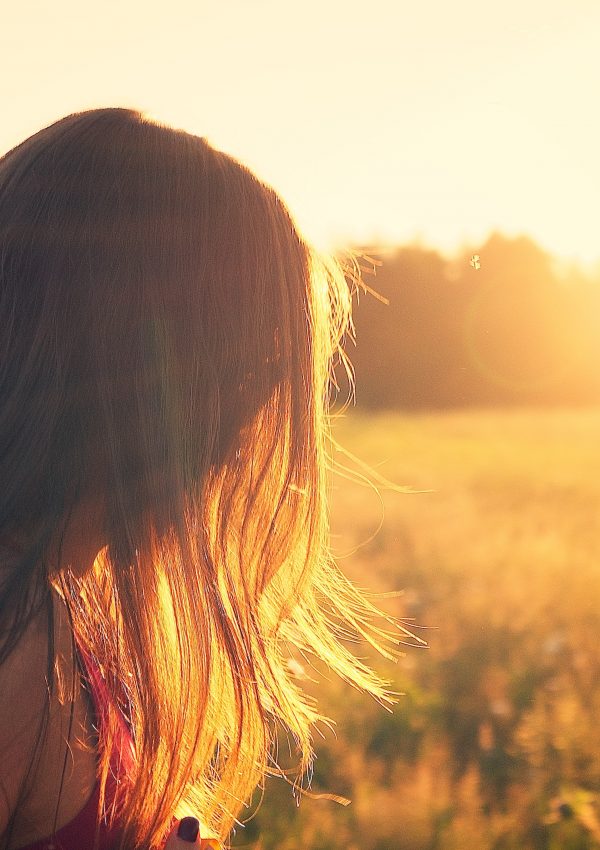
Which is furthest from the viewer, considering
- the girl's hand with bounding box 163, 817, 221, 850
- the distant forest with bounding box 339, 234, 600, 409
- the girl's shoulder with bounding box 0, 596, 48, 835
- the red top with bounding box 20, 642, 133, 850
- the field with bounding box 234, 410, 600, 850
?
the distant forest with bounding box 339, 234, 600, 409

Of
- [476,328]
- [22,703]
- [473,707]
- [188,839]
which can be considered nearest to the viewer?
[22,703]

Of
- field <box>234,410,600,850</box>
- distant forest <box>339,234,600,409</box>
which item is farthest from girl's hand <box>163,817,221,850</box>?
distant forest <box>339,234,600,409</box>

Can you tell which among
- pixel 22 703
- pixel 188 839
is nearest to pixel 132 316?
pixel 22 703

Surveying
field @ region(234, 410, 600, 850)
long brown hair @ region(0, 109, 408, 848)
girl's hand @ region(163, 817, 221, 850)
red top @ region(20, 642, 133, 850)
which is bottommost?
field @ region(234, 410, 600, 850)

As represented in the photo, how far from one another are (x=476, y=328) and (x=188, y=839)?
680cm

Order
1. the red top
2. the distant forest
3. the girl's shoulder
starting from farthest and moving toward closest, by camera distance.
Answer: the distant forest, the red top, the girl's shoulder

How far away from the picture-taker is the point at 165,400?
1301mm

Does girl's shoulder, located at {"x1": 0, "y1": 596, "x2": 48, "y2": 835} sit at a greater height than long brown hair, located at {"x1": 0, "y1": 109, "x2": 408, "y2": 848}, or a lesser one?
lesser

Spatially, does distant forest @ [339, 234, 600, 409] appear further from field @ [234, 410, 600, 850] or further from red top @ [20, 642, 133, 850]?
red top @ [20, 642, 133, 850]

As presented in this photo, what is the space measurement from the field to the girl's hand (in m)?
0.61

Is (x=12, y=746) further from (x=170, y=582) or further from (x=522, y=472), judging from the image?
(x=522, y=472)

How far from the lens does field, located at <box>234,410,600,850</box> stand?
232 cm

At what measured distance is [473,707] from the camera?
3061mm

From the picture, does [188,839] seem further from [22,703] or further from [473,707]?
[473,707]
